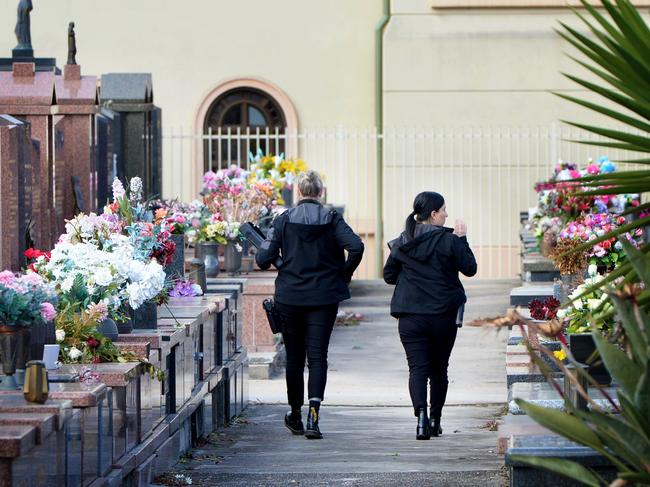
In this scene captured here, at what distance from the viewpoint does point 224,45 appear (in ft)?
80.4

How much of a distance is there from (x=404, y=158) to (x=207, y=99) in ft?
11.1

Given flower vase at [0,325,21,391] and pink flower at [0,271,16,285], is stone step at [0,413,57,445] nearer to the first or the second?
flower vase at [0,325,21,391]

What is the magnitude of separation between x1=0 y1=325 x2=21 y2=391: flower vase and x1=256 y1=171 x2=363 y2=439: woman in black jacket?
3359mm

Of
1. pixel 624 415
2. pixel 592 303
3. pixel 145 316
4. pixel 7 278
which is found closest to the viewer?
pixel 624 415

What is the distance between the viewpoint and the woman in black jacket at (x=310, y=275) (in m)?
9.34

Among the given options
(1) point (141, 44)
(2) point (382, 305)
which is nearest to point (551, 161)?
(2) point (382, 305)

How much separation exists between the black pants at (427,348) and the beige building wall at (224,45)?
15274 millimetres

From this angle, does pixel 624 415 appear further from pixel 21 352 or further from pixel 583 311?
pixel 583 311

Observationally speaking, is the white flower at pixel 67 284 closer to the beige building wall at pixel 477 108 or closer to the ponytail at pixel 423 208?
the ponytail at pixel 423 208

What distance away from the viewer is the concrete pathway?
8047mm

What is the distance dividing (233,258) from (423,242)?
Result: 14.0 ft

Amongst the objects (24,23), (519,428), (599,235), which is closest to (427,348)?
(599,235)

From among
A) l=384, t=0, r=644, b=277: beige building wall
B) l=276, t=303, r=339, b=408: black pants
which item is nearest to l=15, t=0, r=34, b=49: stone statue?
l=276, t=303, r=339, b=408: black pants

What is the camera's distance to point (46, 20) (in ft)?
80.6
